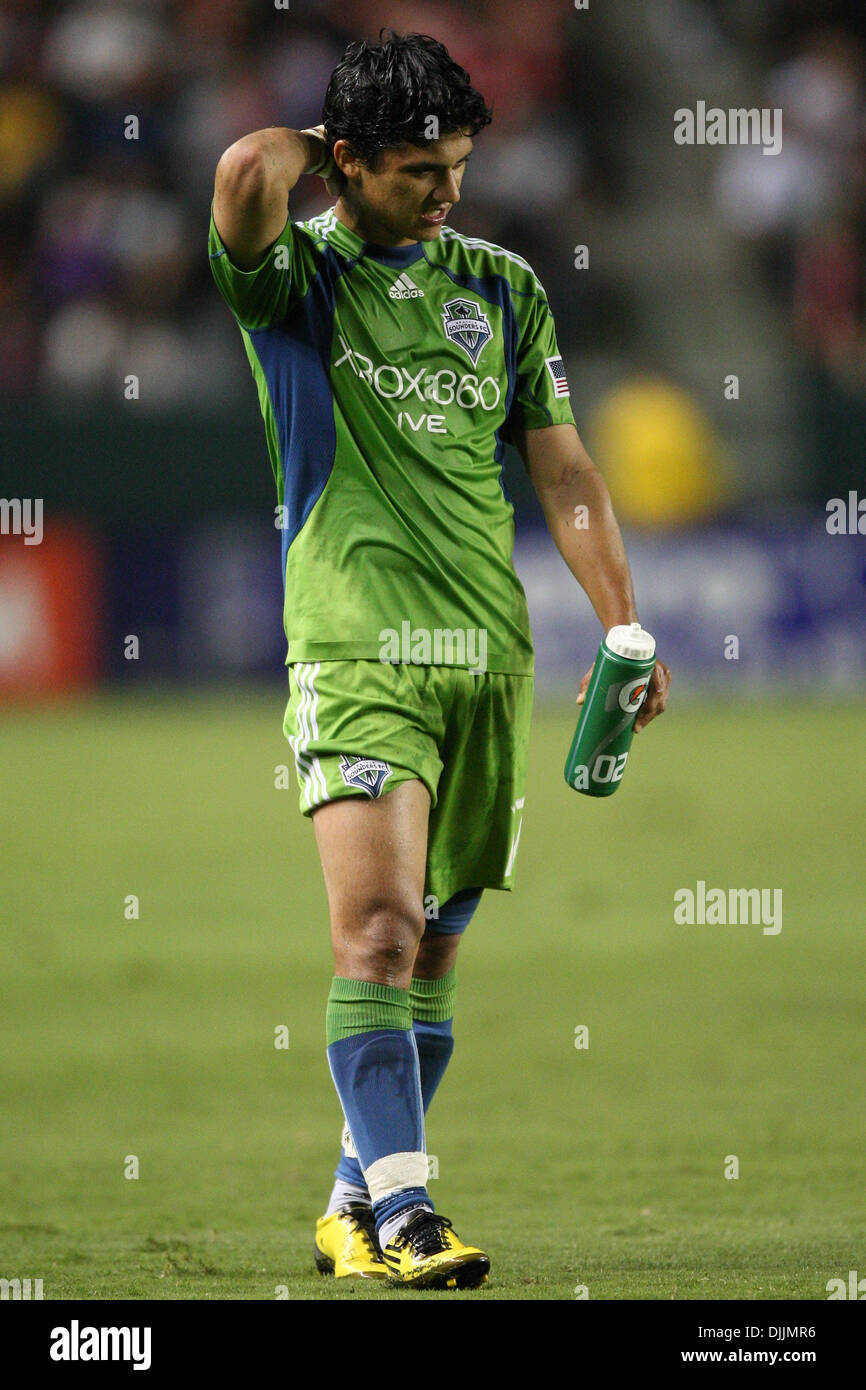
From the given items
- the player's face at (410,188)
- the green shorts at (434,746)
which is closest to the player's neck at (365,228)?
the player's face at (410,188)

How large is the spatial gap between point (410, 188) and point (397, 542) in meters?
0.70

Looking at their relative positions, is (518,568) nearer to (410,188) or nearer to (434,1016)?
(434,1016)

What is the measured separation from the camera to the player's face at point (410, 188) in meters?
4.01

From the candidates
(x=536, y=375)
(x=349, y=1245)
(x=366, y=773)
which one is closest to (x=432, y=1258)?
(x=349, y=1245)

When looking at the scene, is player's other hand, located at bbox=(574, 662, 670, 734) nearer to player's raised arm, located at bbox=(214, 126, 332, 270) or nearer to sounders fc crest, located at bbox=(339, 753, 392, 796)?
sounders fc crest, located at bbox=(339, 753, 392, 796)

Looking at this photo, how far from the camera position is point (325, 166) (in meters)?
4.14

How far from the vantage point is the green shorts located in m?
4.02

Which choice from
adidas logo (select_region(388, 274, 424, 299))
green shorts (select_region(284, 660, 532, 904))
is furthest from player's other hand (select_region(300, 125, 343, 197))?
green shorts (select_region(284, 660, 532, 904))

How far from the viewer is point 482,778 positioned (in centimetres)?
426

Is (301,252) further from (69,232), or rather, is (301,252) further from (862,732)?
(69,232)

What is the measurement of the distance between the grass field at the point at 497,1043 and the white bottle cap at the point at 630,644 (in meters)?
1.23

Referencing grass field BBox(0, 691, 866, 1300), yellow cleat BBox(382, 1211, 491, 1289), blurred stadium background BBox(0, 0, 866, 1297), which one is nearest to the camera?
yellow cleat BBox(382, 1211, 491, 1289)

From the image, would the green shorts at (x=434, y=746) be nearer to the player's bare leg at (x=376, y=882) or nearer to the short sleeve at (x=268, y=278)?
the player's bare leg at (x=376, y=882)

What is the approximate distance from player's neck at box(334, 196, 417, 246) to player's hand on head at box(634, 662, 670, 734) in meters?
1.03
